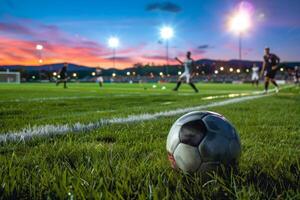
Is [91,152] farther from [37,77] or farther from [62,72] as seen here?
[37,77]

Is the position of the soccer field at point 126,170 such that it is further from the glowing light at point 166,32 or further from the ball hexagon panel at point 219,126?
the glowing light at point 166,32

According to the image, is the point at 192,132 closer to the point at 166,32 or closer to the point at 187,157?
the point at 187,157

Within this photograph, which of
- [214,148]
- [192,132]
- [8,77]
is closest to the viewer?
[214,148]


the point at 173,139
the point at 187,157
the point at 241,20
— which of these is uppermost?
the point at 241,20

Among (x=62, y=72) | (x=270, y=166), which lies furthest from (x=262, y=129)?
(x=62, y=72)

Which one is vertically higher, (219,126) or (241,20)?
(241,20)

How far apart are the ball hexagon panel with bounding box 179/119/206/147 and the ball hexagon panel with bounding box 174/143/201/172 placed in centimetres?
4

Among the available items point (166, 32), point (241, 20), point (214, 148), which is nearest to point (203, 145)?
point (214, 148)

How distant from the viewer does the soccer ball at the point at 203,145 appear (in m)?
2.30

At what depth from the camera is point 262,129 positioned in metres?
4.73

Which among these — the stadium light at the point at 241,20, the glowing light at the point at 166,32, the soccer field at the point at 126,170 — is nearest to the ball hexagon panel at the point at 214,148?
the soccer field at the point at 126,170

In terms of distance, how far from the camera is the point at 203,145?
230 cm

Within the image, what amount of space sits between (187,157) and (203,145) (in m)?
0.14

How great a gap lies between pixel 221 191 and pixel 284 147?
1668mm
